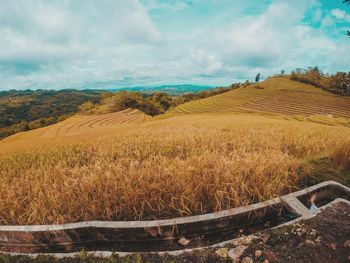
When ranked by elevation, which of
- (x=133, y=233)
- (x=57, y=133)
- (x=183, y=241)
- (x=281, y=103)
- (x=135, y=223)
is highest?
(x=135, y=223)

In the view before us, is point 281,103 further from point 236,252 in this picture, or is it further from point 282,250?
point 236,252

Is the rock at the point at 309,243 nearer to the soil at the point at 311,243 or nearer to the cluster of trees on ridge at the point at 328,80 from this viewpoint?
the soil at the point at 311,243

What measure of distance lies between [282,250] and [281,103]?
58907 mm

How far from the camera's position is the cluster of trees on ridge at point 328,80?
64.5 meters

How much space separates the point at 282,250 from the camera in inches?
98.5

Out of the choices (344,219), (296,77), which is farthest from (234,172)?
(296,77)

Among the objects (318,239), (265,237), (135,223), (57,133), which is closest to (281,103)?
(57,133)

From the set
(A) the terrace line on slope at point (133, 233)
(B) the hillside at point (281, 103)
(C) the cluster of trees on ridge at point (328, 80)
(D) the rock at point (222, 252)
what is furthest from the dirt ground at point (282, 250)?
(C) the cluster of trees on ridge at point (328, 80)

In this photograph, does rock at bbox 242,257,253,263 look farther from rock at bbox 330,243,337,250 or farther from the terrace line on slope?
rock at bbox 330,243,337,250

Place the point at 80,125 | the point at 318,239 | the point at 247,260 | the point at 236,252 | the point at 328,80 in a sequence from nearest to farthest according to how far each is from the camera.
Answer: the point at 247,260 → the point at 236,252 → the point at 318,239 → the point at 80,125 → the point at 328,80

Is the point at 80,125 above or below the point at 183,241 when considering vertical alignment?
below

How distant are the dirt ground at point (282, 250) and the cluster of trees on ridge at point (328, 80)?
73.0 m

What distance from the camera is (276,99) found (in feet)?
196

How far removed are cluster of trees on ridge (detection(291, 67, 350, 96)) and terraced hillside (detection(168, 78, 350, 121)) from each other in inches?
130
